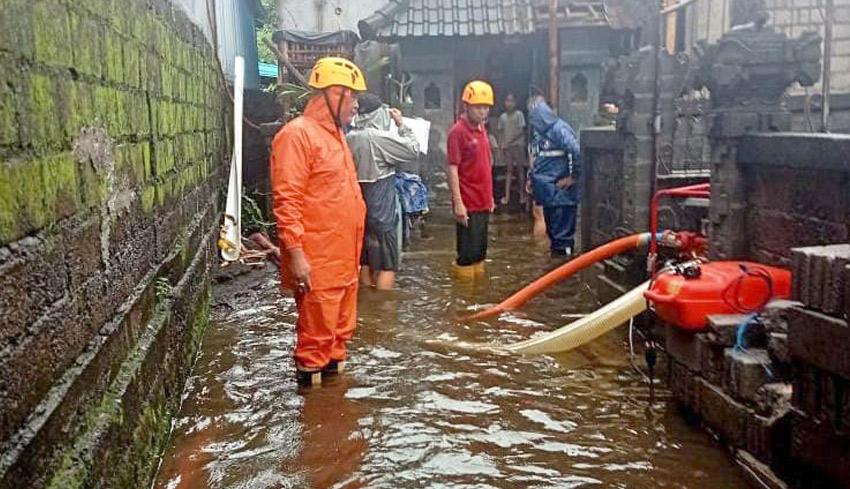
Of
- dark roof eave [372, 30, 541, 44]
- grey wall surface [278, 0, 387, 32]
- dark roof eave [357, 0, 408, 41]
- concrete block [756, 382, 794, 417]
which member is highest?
grey wall surface [278, 0, 387, 32]

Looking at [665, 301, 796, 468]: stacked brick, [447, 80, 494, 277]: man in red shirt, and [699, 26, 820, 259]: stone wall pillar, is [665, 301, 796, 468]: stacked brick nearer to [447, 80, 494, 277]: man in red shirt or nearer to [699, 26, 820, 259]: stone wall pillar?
[699, 26, 820, 259]: stone wall pillar

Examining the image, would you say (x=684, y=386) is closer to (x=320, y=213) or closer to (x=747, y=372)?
(x=747, y=372)

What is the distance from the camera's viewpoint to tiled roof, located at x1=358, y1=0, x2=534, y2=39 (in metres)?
15.6

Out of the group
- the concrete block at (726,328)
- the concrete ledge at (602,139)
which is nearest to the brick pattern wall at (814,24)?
the concrete ledge at (602,139)

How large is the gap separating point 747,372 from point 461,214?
4845mm

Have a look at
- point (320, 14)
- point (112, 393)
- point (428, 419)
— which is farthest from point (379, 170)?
point (320, 14)

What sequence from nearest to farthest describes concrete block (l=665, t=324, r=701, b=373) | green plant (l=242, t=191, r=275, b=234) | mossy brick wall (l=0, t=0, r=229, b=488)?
mossy brick wall (l=0, t=0, r=229, b=488)
concrete block (l=665, t=324, r=701, b=373)
green plant (l=242, t=191, r=275, b=234)

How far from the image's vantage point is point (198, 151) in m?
7.65

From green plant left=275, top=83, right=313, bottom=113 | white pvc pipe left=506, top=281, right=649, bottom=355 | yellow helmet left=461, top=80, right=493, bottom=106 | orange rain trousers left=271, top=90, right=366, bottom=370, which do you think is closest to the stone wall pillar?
white pvc pipe left=506, top=281, right=649, bottom=355

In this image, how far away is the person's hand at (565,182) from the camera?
9.83 metres

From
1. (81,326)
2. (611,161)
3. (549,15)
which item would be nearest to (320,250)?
(81,326)

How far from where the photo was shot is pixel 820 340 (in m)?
3.51

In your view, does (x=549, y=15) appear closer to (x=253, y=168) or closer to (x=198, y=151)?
(x=253, y=168)

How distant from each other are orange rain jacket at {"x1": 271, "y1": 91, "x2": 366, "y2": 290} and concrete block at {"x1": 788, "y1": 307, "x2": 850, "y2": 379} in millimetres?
2713
